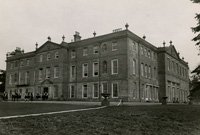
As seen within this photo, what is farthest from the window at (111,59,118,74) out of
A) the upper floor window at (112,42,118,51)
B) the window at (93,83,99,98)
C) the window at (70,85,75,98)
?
the window at (70,85,75,98)

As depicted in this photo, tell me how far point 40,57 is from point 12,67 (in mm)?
10668

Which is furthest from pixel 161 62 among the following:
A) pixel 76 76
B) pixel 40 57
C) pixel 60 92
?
pixel 40 57

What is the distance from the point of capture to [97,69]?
39281mm

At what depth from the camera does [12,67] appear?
54.7 m

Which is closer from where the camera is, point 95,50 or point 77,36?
point 95,50

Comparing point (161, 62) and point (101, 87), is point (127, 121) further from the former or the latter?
point (161, 62)

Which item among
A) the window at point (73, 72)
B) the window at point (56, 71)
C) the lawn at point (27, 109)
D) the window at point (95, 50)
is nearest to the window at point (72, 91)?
the window at point (73, 72)

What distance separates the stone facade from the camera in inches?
1444

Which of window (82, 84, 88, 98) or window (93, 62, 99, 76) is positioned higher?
window (93, 62, 99, 76)

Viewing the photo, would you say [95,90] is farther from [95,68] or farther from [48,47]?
[48,47]

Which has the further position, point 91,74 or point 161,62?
point 161,62

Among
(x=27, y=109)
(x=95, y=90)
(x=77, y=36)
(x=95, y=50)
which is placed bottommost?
(x=27, y=109)

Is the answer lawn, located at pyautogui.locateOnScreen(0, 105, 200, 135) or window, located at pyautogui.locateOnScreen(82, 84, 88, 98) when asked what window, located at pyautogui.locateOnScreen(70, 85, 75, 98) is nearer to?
window, located at pyautogui.locateOnScreen(82, 84, 88, 98)

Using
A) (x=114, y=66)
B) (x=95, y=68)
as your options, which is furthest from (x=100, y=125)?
(x=95, y=68)
